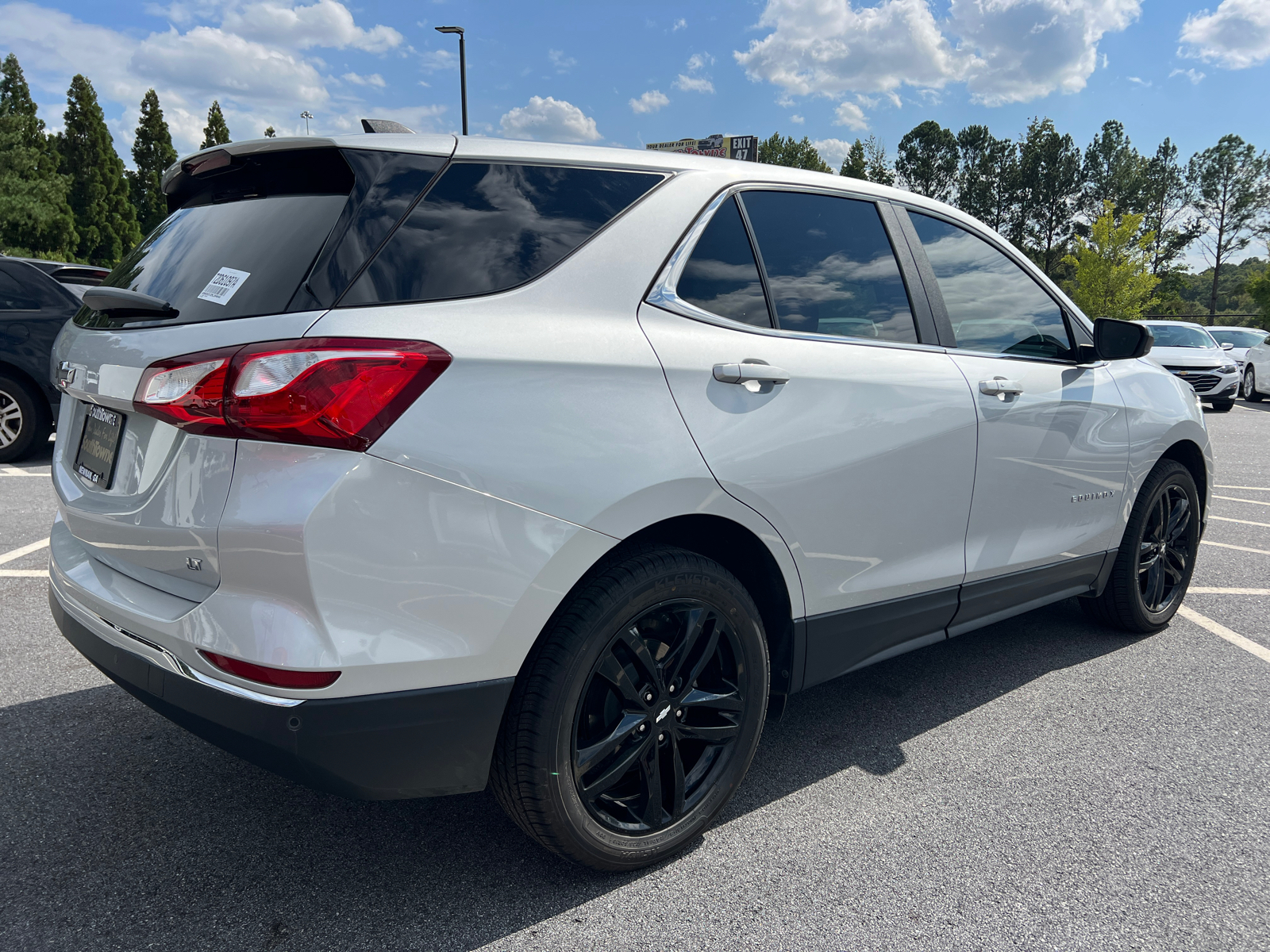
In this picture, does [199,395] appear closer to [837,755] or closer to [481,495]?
[481,495]

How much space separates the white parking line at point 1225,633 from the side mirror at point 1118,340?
151cm

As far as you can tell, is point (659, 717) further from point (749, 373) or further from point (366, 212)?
point (366, 212)

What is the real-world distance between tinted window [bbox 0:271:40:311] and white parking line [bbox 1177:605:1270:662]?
8703 millimetres

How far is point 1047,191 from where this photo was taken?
6769 centimetres

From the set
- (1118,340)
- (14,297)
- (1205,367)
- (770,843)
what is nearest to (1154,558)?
(1118,340)

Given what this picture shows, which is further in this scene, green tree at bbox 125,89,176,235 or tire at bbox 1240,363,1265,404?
green tree at bbox 125,89,176,235

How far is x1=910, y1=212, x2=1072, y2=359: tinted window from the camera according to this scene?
3074 mm

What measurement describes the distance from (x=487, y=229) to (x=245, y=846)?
1.67 m

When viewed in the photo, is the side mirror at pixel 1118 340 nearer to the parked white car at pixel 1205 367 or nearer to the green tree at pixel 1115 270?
the parked white car at pixel 1205 367

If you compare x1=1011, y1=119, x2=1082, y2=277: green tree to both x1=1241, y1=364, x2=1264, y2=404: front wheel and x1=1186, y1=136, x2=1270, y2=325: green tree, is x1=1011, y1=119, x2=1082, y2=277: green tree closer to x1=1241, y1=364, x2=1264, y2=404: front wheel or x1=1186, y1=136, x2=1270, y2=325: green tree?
x1=1186, y1=136, x2=1270, y2=325: green tree

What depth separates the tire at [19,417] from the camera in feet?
24.5

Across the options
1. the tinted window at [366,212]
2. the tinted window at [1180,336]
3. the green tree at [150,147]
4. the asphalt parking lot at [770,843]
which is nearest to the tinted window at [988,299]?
the asphalt parking lot at [770,843]

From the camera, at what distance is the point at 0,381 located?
24.3 ft

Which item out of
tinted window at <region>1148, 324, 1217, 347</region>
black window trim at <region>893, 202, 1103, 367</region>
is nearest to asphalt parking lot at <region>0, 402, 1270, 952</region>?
black window trim at <region>893, 202, 1103, 367</region>
